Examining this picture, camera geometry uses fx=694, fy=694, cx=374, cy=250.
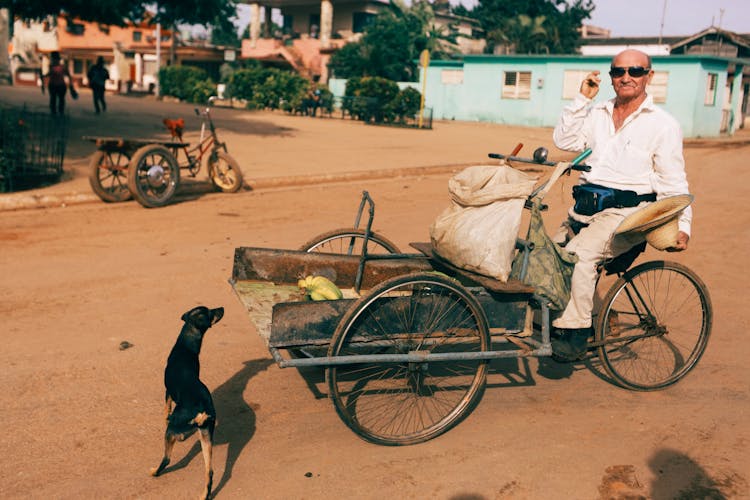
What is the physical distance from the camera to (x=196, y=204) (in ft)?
33.3

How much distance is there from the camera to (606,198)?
168 inches

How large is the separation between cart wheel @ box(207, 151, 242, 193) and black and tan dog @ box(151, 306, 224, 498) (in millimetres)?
7879

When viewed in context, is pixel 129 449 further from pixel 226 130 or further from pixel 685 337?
pixel 226 130

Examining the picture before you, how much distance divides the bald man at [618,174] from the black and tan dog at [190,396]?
2151 mm

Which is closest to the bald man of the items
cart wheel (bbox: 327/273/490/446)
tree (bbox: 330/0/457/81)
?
cart wheel (bbox: 327/273/490/446)

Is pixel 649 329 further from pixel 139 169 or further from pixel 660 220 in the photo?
pixel 139 169

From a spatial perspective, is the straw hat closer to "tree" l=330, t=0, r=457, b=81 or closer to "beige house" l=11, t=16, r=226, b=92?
"tree" l=330, t=0, r=457, b=81

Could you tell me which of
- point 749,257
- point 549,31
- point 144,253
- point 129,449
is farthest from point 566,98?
point 129,449

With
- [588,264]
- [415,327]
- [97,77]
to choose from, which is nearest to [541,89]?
[97,77]

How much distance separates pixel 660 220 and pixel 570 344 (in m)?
0.93

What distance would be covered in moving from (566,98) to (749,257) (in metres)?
26.0

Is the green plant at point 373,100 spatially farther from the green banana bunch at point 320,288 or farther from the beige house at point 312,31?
the green banana bunch at point 320,288

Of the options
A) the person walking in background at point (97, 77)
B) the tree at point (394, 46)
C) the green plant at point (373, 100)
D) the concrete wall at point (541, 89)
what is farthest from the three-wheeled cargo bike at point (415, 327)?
the tree at point (394, 46)

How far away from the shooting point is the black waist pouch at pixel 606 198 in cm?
427
